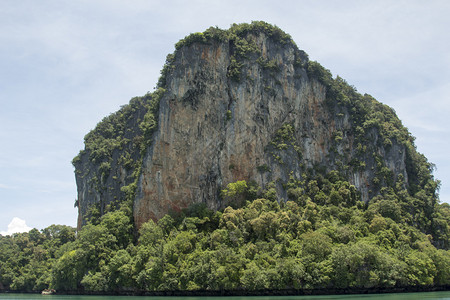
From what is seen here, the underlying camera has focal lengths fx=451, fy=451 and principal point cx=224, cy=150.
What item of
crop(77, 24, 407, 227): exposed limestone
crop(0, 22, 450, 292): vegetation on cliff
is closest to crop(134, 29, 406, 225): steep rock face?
crop(77, 24, 407, 227): exposed limestone

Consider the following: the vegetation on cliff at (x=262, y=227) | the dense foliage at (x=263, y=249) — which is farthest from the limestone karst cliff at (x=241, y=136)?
the dense foliage at (x=263, y=249)

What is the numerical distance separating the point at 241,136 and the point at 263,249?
1864 centimetres

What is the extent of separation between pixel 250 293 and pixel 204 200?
1753 centimetres

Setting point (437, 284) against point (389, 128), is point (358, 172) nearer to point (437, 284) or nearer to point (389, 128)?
point (389, 128)

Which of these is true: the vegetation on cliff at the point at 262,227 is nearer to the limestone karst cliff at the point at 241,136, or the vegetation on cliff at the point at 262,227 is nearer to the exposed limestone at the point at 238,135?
the limestone karst cliff at the point at 241,136

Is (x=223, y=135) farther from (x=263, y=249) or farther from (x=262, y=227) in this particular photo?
(x=263, y=249)

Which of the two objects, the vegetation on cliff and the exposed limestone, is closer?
the vegetation on cliff

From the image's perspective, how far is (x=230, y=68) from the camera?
65.1 metres

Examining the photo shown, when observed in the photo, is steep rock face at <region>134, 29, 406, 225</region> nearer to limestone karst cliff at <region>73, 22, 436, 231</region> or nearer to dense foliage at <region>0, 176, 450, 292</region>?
limestone karst cliff at <region>73, 22, 436, 231</region>

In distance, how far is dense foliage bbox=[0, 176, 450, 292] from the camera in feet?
147

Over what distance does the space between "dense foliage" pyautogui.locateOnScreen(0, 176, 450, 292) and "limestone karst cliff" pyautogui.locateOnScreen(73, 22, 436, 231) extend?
A: 2.97 metres

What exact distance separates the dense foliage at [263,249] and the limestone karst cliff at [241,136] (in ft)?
9.75

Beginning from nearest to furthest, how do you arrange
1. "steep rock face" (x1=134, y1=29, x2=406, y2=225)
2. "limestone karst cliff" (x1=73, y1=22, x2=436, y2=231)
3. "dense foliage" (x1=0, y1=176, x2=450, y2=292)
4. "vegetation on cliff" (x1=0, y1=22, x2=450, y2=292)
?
"dense foliage" (x1=0, y1=176, x2=450, y2=292) < "vegetation on cliff" (x1=0, y1=22, x2=450, y2=292) < "steep rock face" (x1=134, y1=29, x2=406, y2=225) < "limestone karst cliff" (x1=73, y1=22, x2=436, y2=231)

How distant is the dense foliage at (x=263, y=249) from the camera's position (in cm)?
4475
